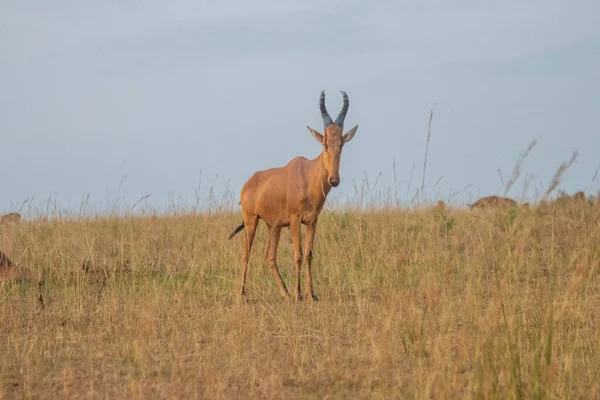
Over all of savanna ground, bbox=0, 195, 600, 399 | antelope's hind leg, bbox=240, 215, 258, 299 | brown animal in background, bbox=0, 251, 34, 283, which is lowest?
savanna ground, bbox=0, 195, 600, 399

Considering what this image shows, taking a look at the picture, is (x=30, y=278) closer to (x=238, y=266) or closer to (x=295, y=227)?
(x=238, y=266)

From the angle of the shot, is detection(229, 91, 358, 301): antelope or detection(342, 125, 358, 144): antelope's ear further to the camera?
detection(342, 125, 358, 144): antelope's ear

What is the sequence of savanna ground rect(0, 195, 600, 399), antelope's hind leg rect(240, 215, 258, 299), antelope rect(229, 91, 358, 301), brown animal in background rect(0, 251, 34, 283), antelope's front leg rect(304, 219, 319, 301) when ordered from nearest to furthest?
savanna ground rect(0, 195, 600, 399), antelope's front leg rect(304, 219, 319, 301), antelope rect(229, 91, 358, 301), antelope's hind leg rect(240, 215, 258, 299), brown animal in background rect(0, 251, 34, 283)

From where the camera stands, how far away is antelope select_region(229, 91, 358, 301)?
848 centimetres

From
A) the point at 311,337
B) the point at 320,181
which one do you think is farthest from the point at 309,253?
the point at 311,337

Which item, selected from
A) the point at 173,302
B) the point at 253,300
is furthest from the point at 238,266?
the point at 173,302

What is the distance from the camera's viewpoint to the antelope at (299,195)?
8484mm

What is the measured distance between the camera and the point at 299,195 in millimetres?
8602

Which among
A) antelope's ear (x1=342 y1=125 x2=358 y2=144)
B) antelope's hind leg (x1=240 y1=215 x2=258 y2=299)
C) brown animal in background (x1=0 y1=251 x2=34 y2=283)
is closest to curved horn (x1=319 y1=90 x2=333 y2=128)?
antelope's ear (x1=342 y1=125 x2=358 y2=144)

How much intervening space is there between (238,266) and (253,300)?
1878 millimetres

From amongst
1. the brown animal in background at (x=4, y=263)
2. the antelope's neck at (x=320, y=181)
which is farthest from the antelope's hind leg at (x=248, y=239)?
the brown animal in background at (x=4, y=263)

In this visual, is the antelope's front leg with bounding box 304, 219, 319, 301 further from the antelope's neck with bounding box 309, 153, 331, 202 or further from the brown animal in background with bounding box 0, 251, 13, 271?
the brown animal in background with bounding box 0, 251, 13, 271

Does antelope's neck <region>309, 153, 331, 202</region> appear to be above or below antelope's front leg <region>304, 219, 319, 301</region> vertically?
above

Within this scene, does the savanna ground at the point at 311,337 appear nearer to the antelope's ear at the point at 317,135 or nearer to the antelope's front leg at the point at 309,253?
the antelope's front leg at the point at 309,253
